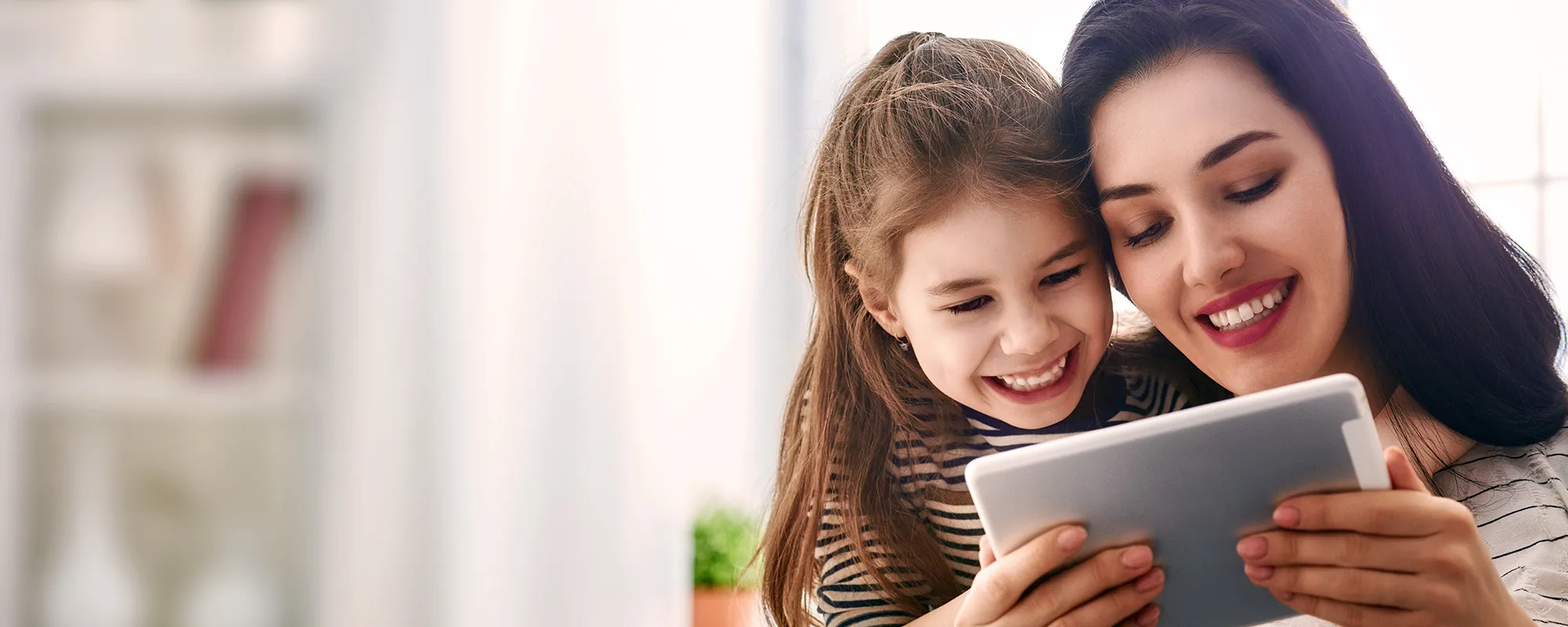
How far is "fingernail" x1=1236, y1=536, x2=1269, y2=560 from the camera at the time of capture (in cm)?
90

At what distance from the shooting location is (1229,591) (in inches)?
38.1

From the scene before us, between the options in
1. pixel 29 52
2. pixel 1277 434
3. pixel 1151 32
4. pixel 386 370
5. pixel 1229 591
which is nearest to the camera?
pixel 1277 434

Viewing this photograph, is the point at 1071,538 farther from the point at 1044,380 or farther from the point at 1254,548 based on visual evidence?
the point at 1044,380

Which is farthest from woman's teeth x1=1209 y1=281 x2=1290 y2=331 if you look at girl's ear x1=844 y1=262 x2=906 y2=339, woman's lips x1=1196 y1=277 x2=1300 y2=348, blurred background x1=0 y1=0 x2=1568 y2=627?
blurred background x1=0 y1=0 x2=1568 y2=627

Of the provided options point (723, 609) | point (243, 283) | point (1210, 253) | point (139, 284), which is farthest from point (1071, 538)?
point (139, 284)

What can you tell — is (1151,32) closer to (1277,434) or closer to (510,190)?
(1277,434)

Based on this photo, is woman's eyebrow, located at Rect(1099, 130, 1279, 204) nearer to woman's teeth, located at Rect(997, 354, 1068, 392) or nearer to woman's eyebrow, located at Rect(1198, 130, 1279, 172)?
woman's eyebrow, located at Rect(1198, 130, 1279, 172)

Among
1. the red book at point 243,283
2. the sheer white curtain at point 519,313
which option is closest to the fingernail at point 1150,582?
the sheer white curtain at point 519,313

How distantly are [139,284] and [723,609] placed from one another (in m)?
1.12

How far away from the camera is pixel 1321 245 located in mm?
1018

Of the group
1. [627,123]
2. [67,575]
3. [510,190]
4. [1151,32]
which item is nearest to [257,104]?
[510,190]

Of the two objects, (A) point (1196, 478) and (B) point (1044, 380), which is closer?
(A) point (1196, 478)

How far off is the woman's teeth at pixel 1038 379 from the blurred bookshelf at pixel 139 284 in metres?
1.39

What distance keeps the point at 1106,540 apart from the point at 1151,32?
462 mm
